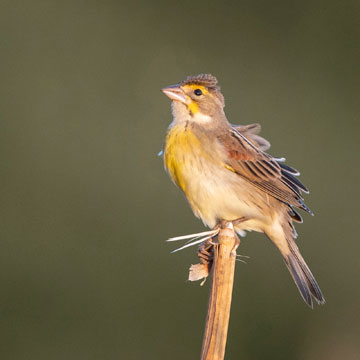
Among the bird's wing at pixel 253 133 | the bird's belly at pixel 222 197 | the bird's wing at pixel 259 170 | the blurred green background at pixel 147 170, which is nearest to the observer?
the bird's belly at pixel 222 197

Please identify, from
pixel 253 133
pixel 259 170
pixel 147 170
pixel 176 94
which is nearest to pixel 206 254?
pixel 259 170

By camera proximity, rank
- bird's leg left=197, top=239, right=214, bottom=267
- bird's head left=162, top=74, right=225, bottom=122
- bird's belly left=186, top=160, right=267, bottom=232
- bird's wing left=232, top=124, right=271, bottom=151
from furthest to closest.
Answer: bird's wing left=232, top=124, right=271, bottom=151, bird's head left=162, top=74, right=225, bottom=122, bird's belly left=186, top=160, right=267, bottom=232, bird's leg left=197, top=239, right=214, bottom=267

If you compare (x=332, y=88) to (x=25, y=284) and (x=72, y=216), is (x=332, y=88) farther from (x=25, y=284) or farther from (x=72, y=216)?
(x=25, y=284)

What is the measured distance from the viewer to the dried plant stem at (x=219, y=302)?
125 inches

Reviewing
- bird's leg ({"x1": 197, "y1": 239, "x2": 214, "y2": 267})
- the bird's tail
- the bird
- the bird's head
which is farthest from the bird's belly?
bird's leg ({"x1": 197, "y1": 239, "x2": 214, "y2": 267})

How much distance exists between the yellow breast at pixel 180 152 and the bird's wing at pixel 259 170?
196 millimetres

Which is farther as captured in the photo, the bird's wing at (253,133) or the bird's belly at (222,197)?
the bird's wing at (253,133)

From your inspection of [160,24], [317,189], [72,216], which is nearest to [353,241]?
[317,189]

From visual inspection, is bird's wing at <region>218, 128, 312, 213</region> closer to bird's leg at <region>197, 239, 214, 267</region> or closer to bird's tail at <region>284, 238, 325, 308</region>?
bird's tail at <region>284, 238, 325, 308</region>

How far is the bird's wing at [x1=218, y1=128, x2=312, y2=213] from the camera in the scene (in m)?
4.71

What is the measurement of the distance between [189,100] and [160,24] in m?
5.64

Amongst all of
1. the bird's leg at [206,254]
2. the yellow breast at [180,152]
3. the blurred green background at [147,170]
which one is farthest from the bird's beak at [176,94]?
the blurred green background at [147,170]

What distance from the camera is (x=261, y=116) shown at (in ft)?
29.5

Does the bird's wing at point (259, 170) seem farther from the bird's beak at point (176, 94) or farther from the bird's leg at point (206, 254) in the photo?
the bird's leg at point (206, 254)
